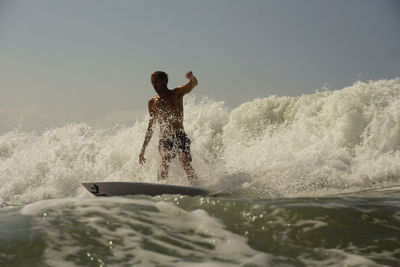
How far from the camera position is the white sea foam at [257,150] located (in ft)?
22.4

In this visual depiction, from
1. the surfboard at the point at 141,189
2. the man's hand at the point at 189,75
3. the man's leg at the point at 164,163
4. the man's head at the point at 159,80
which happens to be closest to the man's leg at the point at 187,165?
the man's leg at the point at 164,163

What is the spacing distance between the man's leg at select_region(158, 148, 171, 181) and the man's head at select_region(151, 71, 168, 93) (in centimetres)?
102

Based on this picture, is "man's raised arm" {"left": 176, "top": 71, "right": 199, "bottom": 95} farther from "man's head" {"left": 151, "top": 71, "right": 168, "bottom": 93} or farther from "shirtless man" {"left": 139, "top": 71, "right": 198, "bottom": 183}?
"man's head" {"left": 151, "top": 71, "right": 168, "bottom": 93}

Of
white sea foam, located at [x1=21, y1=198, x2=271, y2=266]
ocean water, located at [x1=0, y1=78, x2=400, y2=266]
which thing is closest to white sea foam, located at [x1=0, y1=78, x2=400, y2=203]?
ocean water, located at [x1=0, y1=78, x2=400, y2=266]

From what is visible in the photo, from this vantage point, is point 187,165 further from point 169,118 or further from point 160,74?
point 160,74

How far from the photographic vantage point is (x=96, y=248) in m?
3.04

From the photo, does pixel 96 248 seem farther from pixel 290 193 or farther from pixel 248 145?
pixel 248 145

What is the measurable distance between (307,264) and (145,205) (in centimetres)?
197

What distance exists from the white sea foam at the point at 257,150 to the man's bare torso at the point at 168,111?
0.62 m

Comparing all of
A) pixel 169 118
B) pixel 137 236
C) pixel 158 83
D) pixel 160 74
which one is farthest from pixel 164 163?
pixel 137 236

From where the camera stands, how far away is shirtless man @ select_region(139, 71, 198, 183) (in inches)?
249

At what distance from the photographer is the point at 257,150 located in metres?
11.0

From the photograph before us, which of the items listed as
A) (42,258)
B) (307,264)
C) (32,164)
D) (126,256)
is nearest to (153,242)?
(126,256)

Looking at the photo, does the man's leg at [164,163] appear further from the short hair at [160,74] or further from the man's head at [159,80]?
the short hair at [160,74]
